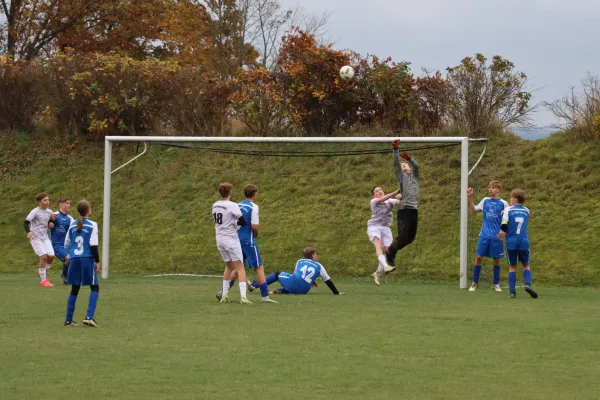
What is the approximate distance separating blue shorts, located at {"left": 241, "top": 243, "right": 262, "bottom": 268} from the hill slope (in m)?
6.07

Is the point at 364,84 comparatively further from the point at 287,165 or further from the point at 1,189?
the point at 1,189

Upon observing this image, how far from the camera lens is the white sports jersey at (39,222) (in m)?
18.4

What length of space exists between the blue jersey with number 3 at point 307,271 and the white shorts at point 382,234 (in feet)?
9.77

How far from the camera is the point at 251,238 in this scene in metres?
15.2

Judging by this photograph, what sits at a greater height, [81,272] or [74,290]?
[81,272]

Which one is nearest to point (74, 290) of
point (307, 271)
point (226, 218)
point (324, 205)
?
point (226, 218)

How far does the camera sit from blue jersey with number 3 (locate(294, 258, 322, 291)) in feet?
49.8

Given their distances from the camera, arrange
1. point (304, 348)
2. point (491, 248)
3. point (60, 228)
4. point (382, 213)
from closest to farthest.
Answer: point (304, 348) → point (491, 248) → point (60, 228) → point (382, 213)

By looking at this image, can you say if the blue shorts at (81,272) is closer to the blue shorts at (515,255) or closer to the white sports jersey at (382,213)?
the blue shorts at (515,255)

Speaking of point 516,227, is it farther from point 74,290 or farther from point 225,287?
point 74,290

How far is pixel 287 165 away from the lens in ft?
80.9

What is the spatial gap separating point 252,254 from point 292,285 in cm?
100

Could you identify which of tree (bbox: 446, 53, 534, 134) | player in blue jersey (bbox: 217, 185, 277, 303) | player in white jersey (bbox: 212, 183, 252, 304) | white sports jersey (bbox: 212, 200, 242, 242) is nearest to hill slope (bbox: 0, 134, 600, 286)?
tree (bbox: 446, 53, 534, 134)

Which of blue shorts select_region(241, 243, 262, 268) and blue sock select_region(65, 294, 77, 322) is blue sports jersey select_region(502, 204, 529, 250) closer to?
blue shorts select_region(241, 243, 262, 268)
